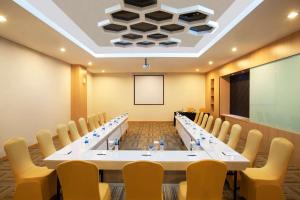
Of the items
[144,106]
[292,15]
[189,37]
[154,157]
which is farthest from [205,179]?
[144,106]

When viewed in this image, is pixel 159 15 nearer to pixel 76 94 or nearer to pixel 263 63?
pixel 263 63

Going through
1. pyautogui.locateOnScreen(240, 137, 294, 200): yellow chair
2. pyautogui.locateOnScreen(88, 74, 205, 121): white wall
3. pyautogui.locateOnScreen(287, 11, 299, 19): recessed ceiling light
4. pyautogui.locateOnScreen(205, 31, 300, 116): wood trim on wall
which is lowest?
pyautogui.locateOnScreen(240, 137, 294, 200): yellow chair

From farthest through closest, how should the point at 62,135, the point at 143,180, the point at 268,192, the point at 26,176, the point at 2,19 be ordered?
the point at 62,135, the point at 2,19, the point at 26,176, the point at 268,192, the point at 143,180

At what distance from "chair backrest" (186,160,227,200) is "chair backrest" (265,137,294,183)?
1077 mm

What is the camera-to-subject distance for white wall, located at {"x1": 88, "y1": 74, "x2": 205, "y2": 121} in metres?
13.3

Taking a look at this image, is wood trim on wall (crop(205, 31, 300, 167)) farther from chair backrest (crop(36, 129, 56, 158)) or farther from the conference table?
chair backrest (crop(36, 129, 56, 158))

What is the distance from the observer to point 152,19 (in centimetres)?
346

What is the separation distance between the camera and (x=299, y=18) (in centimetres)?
402

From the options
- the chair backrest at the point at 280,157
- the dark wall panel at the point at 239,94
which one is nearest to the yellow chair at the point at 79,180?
the chair backrest at the point at 280,157

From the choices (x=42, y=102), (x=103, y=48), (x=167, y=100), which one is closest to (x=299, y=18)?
(x=103, y=48)

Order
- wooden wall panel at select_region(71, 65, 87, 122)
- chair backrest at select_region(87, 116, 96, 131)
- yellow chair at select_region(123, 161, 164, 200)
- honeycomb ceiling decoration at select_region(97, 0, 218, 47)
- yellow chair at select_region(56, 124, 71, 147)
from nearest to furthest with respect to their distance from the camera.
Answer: yellow chair at select_region(123, 161, 164, 200) → honeycomb ceiling decoration at select_region(97, 0, 218, 47) → yellow chair at select_region(56, 124, 71, 147) → chair backrest at select_region(87, 116, 96, 131) → wooden wall panel at select_region(71, 65, 87, 122)

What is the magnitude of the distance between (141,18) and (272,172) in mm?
2927

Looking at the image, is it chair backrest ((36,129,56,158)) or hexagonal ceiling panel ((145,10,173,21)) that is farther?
chair backrest ((36,129,56,158))

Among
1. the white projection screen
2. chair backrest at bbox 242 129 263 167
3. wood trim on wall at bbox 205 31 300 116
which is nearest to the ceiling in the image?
wood trim on wall at bbox 205 31 300 116
